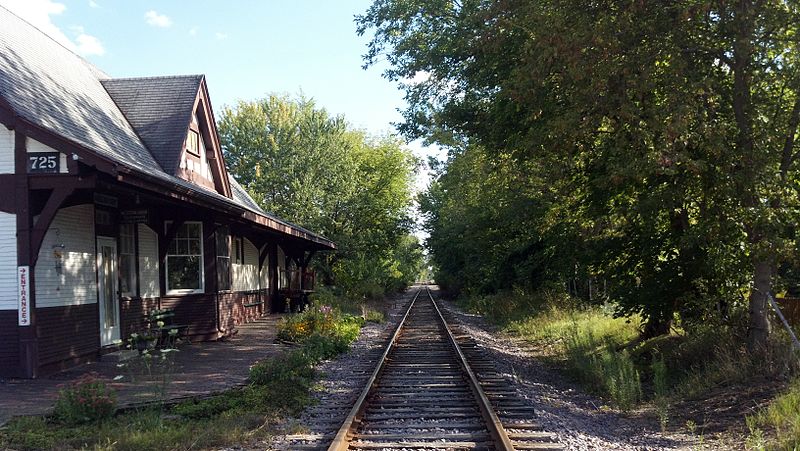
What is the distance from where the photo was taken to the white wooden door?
13375mm

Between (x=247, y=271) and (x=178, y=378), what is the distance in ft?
40.5

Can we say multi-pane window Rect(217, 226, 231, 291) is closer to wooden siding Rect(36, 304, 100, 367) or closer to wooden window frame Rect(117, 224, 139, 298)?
wooden window frame Rect(117, 224, 139, 298)

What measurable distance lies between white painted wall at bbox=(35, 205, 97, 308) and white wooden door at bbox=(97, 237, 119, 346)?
0.37 meters

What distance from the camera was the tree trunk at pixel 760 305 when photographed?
9.49 m

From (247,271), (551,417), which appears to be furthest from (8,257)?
(247,271)

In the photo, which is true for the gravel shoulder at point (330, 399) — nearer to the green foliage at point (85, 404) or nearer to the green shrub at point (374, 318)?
the green foliage at point (85, 404)

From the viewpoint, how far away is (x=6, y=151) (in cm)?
1106

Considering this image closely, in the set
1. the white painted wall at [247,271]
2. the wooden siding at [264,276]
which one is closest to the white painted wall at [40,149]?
the white painted wall at [247,271]

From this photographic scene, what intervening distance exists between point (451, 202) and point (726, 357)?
2619cm

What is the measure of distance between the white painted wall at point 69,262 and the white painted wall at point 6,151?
3.73 ft

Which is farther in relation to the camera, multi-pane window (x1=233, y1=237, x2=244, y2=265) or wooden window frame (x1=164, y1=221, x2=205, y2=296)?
multi-pane window (x1=233, y1=237, x2=244, y2=265)

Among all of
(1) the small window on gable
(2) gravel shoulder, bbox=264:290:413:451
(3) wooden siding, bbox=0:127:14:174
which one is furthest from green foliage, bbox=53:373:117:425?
(1) the small window on gable

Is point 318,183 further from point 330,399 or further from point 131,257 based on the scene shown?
point 330,399

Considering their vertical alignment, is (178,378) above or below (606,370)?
→ above
